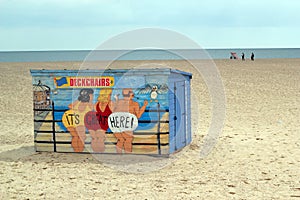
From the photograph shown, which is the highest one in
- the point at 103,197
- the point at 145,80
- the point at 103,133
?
the point at 145,80

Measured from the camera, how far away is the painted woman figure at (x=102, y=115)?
12.6 m

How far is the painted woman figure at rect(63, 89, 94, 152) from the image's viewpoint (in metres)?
12.8

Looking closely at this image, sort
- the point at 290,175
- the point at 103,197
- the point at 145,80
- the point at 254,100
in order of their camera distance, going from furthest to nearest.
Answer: the point at 254,100
the point at 145,80
the point at 290,175
the point at 103,197

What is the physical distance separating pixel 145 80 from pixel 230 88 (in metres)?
18.4

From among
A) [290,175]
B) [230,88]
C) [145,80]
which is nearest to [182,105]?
[145,80]

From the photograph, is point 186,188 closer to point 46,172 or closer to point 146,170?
point 146,170

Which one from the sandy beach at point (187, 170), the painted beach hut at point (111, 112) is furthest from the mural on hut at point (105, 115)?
the sandy beach at point (187, 170)

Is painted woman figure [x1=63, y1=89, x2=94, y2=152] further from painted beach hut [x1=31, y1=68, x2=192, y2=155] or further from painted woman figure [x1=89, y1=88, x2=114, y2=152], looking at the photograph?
painted woman figure [x1=89, y1=88, x2=114, y2=152]

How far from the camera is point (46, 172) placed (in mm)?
11227

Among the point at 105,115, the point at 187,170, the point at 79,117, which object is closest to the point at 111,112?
the point at 105,115

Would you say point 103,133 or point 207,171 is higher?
point 103,133

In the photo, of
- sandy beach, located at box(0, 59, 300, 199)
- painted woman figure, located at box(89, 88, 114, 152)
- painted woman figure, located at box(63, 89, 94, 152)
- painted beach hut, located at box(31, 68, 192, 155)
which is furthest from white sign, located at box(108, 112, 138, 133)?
sandy beach, located at box(0, 59, 300, 199)

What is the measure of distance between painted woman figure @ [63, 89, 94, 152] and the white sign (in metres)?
0.68

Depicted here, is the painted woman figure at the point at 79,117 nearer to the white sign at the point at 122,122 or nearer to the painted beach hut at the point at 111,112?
the painted beach hut at the point at 111,112
